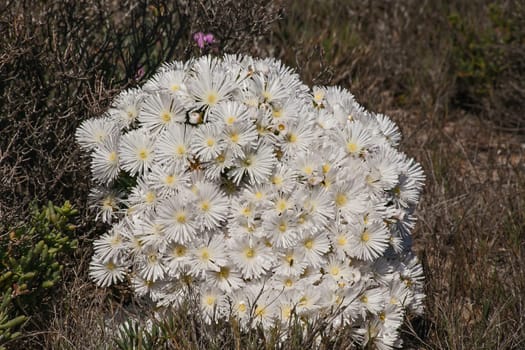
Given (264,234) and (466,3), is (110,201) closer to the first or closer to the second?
(264,234)

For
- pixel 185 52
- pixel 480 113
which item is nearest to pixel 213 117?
pixel 185 52

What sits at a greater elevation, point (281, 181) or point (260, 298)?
point (281, 181)

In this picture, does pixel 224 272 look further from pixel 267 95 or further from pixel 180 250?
pixel 267 95

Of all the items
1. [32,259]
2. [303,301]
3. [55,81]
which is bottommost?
[32,259]

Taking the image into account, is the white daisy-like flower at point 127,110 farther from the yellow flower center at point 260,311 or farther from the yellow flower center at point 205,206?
the yellow flower center at point 260,311

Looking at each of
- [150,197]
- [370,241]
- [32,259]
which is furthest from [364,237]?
[32,259]

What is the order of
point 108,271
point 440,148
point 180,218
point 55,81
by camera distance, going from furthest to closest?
point 440,148, point 55,81, point 108,271, point 180,218

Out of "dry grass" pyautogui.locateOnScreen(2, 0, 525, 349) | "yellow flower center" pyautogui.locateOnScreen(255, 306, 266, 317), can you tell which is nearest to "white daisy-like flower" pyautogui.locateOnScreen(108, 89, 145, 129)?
"dry grass" pyautogui.locateOnScreen(2, 0, 525, 349)
